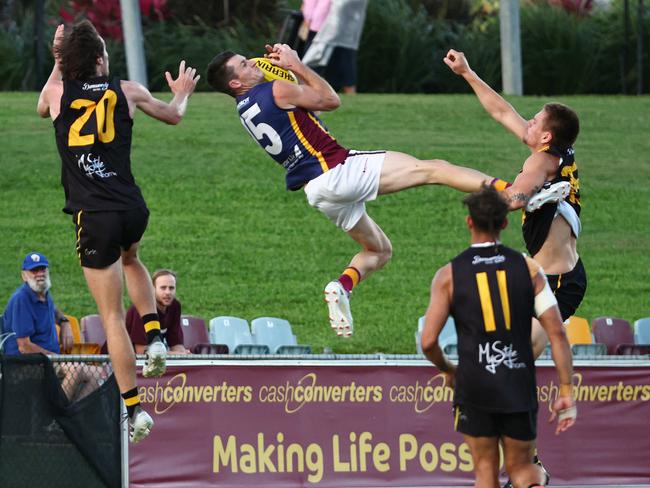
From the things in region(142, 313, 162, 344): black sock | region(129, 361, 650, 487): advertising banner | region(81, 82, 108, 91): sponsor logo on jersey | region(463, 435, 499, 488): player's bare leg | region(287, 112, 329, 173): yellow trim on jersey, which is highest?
region(81, 82, 108, 91): sponsor logo on jersey

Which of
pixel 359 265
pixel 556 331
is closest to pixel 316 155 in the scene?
pixel 359 265

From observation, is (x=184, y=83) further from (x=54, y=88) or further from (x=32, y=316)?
(x=32, y=316)

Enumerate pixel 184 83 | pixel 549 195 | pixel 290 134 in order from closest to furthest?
pixel 184 83 → pixel 549 195 → pixel 290 134

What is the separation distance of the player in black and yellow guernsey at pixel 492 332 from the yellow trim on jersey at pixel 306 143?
5.58 feet

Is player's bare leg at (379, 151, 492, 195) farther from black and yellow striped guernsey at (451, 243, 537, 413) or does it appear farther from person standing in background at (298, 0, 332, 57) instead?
person standing in background at (298, 0, 332, 57)

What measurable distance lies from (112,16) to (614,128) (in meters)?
9.34

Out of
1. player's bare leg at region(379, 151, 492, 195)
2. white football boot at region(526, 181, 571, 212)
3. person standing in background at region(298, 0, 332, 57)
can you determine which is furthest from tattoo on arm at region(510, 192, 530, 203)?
person standing in background at region(298, 0, 332, 57)

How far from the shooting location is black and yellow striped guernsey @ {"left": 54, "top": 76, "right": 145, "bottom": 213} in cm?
899

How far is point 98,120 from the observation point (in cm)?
899

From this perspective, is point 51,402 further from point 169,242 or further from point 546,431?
point 169,242

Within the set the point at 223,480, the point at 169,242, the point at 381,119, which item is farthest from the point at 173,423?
the point at 381,119

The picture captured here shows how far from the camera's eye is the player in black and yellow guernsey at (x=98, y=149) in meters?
8.98

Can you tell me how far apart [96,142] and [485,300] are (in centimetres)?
258

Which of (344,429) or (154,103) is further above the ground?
(154,103)
